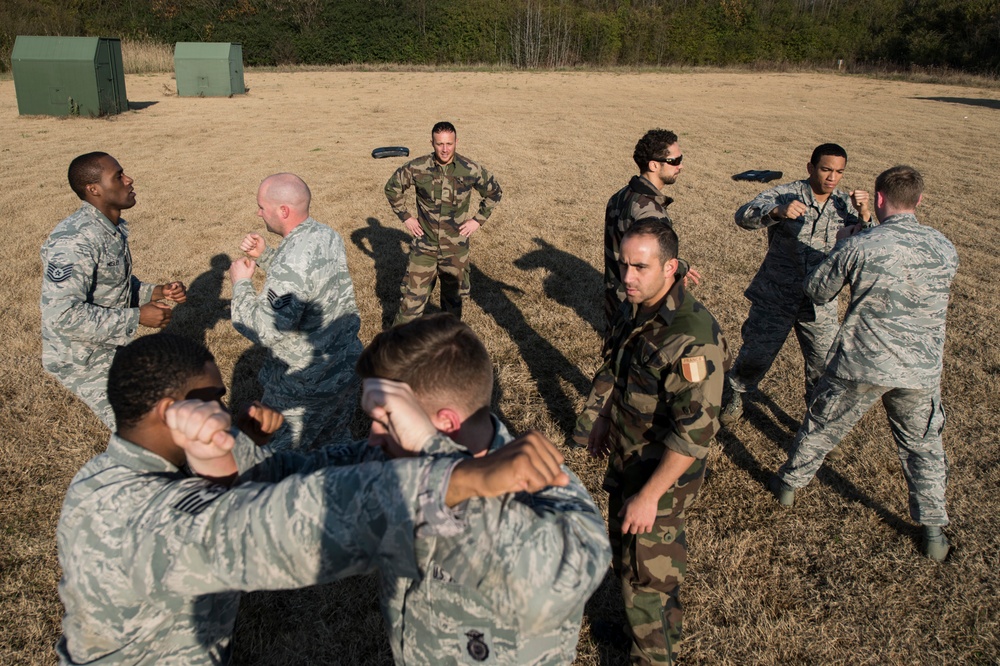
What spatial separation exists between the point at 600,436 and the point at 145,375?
241cm

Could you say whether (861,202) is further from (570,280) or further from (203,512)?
(203,512)

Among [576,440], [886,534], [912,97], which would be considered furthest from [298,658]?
[912,97]

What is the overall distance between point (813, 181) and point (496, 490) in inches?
191

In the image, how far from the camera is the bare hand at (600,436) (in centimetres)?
362

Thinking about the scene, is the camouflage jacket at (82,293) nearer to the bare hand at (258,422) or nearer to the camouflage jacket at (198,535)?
the bare hand at (258,422)

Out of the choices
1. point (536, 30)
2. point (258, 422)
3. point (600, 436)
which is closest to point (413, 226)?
point (600, 436)

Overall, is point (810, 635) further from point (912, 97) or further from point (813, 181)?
point (912, 97)

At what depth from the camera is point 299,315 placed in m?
3.71

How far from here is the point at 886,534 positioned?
4289 mm

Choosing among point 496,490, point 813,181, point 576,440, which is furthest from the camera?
point 813,181

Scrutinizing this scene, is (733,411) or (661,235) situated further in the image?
(733,411)

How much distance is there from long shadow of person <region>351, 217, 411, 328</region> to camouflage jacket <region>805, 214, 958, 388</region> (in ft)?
16.0

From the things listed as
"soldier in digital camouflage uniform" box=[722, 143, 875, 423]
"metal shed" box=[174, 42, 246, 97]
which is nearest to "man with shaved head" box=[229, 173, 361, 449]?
"soldier in digital camouflage uniform" box=[722, 143, 875, 423]

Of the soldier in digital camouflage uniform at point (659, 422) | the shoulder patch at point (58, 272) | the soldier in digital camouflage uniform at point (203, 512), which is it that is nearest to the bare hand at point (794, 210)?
the soldier in digital camouflage uniform at point (659, 422)
